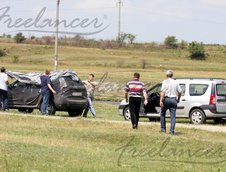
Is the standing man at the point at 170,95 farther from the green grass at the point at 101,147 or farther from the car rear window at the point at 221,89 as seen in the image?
the car rear window at the point at 221,89

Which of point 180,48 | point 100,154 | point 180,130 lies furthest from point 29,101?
point 180,48

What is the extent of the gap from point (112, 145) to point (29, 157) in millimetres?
3783

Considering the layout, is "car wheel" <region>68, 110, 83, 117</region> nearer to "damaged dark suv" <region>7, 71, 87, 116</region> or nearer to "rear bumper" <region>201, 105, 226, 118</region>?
"damaged dark suv" <region>7, 71, 87, 116</region>

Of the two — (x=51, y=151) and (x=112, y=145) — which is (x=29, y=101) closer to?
(x=112, y=145)

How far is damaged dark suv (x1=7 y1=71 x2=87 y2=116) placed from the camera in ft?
83.7

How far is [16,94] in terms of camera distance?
26703 millimetres

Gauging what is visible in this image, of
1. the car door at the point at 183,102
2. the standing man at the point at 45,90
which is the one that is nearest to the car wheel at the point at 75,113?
the standing man at the point at 45,90

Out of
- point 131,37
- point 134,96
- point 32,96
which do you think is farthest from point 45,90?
point 131,37

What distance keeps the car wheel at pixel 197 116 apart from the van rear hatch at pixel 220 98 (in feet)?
1.93

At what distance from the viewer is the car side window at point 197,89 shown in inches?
955

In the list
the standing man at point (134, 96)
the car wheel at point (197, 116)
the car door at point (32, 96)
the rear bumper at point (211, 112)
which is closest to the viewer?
the standing man at point (134, 96)

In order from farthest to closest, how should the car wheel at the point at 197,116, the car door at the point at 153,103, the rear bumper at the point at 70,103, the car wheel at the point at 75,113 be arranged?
the car wheel at the point at 75,113
the rear bumper at the point at 70,103
the car door at the point at 153,103
the car wheel at the point at 197,116

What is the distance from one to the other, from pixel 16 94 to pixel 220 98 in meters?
8.15

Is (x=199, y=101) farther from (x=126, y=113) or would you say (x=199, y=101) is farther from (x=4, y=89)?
(x=4, y=89)
